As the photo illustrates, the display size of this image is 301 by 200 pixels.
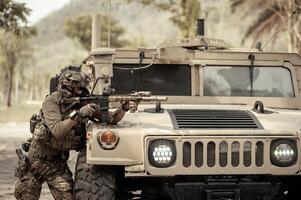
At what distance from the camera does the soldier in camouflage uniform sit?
497 cm

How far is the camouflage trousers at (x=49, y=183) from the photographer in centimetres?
514

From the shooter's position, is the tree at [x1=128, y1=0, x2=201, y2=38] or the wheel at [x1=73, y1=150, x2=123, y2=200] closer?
the wheel at [x1=73, y1=150, x2=123, y2=200]

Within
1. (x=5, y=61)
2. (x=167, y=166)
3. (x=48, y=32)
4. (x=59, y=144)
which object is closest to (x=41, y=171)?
(x=59, y=144)

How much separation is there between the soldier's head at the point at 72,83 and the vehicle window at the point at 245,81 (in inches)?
51.0

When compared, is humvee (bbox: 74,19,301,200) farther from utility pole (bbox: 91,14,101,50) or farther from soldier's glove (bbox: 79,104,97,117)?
utility pole (bbox: 91,14,101,50)

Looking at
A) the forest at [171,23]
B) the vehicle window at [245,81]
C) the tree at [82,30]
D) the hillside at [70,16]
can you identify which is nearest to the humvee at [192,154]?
the vehicle window at [245,81]

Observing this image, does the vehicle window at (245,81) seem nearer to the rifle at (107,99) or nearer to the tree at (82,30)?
the rifle at (107,99)

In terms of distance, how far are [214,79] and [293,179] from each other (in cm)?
136

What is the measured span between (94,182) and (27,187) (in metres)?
0.89

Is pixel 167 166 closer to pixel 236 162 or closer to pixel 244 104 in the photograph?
pixel 236 162

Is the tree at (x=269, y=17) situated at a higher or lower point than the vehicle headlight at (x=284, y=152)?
higher

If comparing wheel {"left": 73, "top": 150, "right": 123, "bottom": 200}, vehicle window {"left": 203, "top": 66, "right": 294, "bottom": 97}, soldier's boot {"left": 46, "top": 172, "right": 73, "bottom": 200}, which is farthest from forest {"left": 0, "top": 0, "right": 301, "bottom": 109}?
wheel {"left": 73, "top": 150, "right": 123, "bottom": 200}

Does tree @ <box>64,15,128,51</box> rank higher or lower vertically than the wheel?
higher

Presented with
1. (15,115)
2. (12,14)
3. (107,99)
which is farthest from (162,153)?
(15,115)
